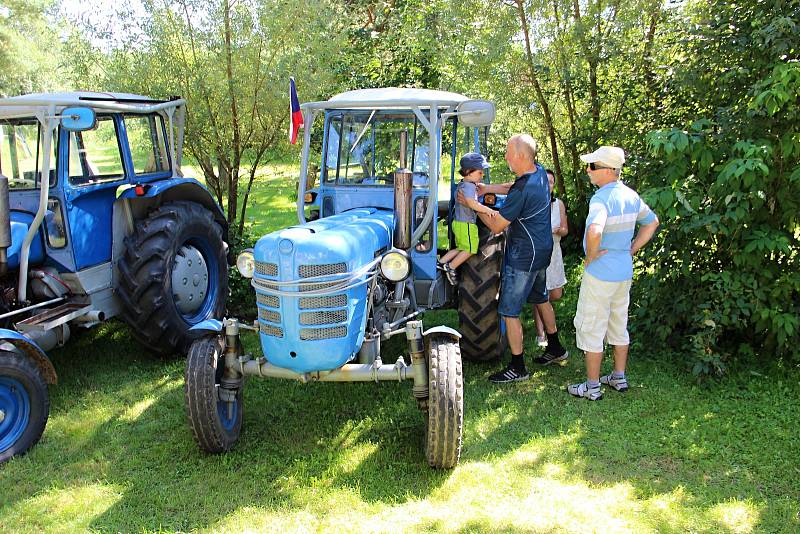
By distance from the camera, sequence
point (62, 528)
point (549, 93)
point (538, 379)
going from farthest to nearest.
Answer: point (549, 93) < point (538, 379) < point (62, 528)

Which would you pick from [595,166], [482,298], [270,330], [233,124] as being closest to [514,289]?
[482,298]

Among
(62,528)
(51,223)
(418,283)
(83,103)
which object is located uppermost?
(83,103)

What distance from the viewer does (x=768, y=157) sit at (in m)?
4.17

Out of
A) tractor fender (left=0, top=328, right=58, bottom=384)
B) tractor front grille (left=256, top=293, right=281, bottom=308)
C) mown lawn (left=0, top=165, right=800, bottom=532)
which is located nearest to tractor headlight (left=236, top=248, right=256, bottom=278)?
tractor front grille (left=256, top=293, right=281, bottom=308)

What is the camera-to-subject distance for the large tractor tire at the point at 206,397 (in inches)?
138

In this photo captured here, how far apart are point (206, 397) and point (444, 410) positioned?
1.29 metres

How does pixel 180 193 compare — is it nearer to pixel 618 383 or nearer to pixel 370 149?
pixel 370 149

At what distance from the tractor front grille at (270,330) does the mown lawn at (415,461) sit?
0.77m

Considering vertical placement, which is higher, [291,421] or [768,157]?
[768,157]

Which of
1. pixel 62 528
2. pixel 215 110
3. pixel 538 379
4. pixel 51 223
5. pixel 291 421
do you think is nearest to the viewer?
pixel 62 528

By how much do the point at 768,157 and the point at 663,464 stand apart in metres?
2.09

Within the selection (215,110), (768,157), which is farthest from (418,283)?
(215,110)

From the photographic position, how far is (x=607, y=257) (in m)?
4.19

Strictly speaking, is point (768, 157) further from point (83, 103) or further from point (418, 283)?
point (83, 103)
